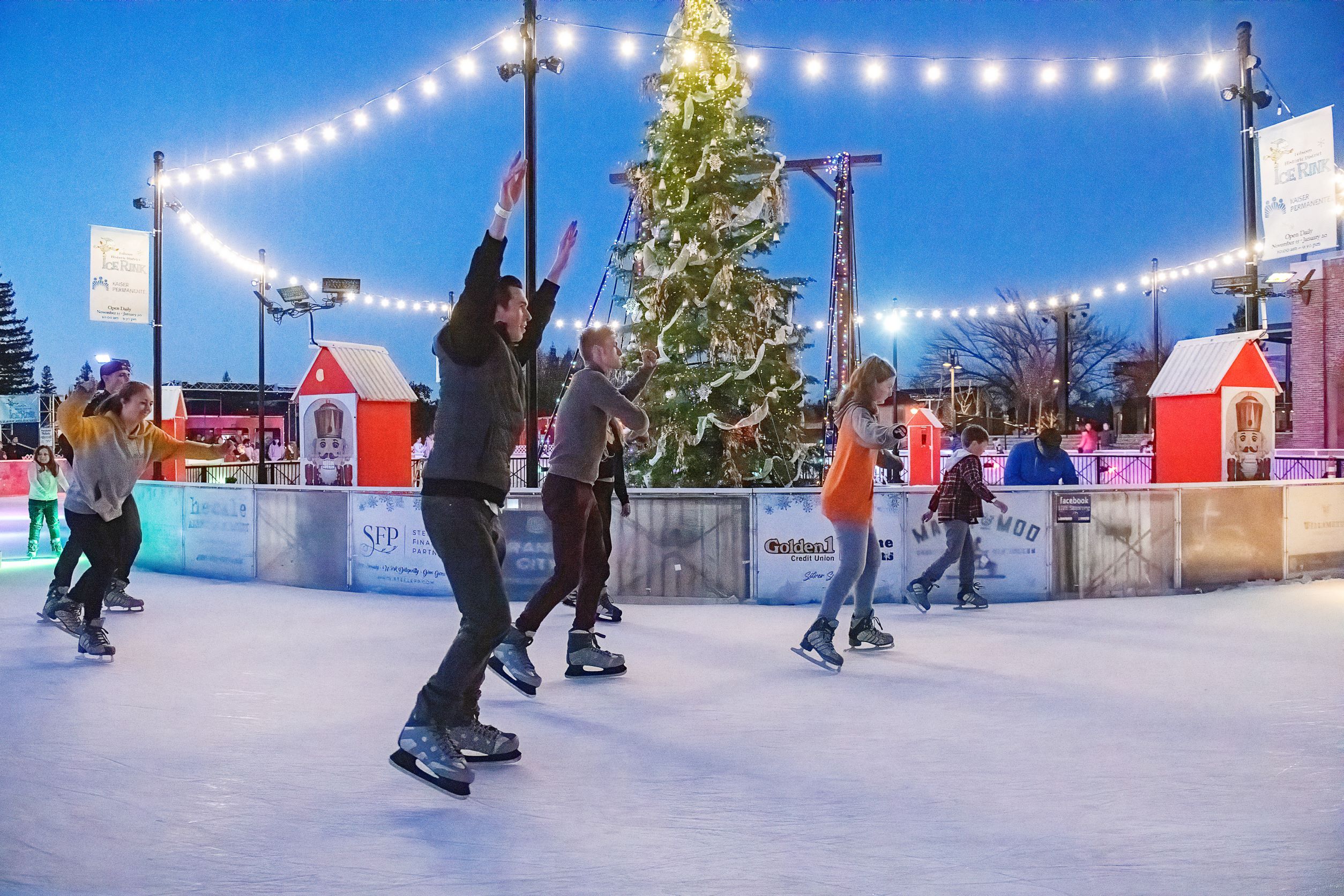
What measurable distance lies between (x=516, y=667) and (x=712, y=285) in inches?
323

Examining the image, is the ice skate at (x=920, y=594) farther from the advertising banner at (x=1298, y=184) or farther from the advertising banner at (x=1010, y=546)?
the advertising banner at (x=1298, y=184)

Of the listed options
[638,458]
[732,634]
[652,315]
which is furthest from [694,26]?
[732,634]

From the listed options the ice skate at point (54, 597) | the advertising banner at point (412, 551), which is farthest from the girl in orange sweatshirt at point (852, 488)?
the ice skate at point (54, 597)

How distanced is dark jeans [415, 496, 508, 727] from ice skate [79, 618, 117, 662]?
10.6ft

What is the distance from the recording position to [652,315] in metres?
12.7

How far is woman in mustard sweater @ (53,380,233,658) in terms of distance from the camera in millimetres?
6004

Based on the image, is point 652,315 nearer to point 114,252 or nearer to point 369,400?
point 369,400

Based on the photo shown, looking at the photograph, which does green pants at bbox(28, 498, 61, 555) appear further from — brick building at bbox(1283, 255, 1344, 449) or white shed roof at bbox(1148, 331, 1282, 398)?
brick building at bbox(1283, 255, 1344, 449)

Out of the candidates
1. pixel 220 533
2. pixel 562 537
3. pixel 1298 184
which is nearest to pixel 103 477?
pixel 562 537

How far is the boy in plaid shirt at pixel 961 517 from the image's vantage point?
7.78 metres

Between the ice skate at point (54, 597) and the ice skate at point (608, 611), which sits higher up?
the ice skate at point (54, 597)

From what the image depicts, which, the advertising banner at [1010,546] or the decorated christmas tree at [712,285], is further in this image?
the decorated christmas tree at [712,285]

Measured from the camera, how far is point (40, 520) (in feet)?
38.9

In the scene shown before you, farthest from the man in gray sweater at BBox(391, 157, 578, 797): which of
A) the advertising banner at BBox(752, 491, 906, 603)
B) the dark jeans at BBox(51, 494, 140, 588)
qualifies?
the advertising banner at BBox(752, 491, 906, 603)
